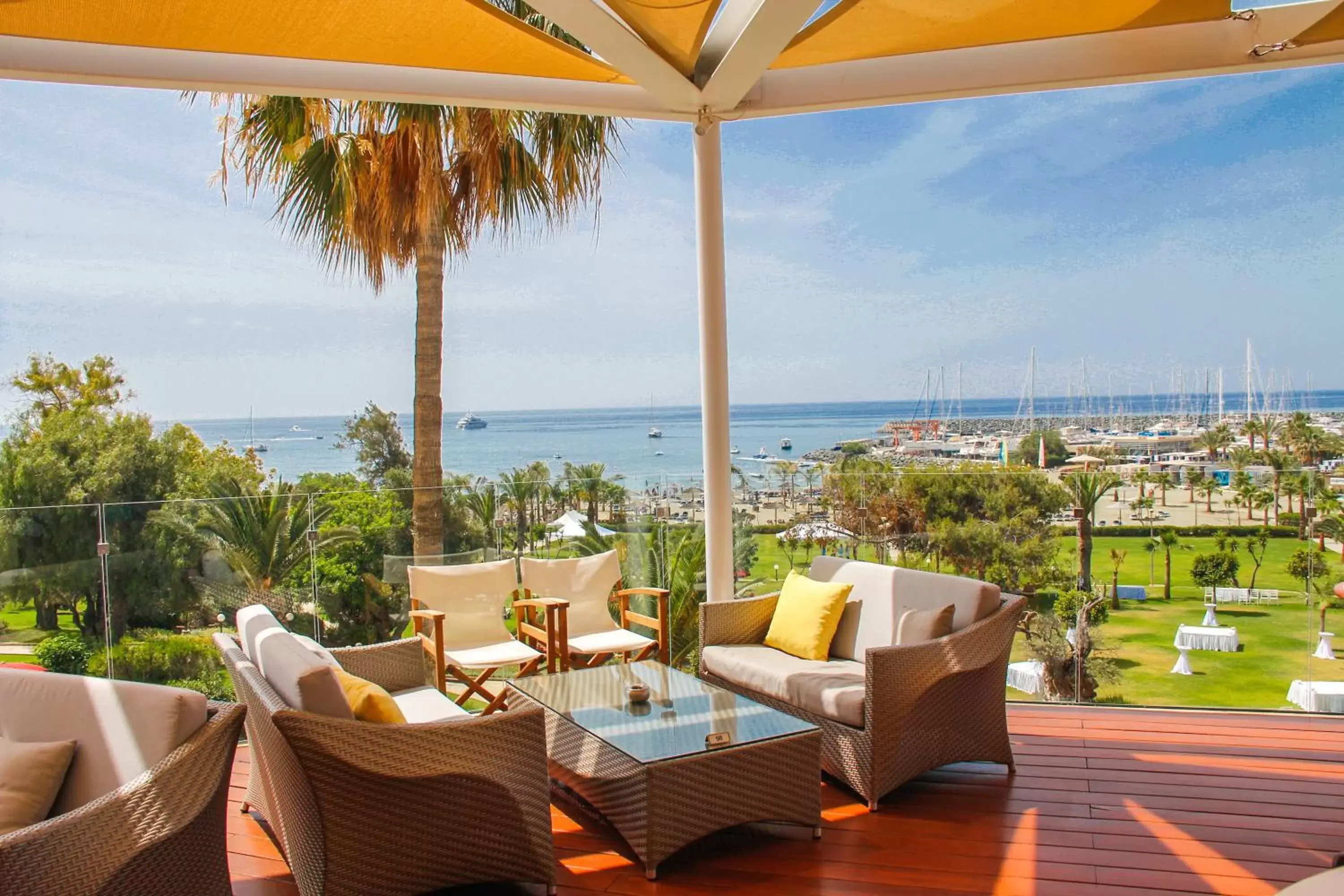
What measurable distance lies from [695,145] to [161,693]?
378 cm

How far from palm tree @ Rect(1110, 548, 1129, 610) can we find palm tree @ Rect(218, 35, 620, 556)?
13.9ft

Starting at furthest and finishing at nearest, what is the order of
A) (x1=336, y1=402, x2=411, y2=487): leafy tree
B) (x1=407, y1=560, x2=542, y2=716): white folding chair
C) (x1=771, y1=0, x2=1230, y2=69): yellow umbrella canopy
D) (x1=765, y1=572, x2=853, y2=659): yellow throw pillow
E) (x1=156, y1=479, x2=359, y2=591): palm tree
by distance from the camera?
(x1=336, y1=402, x2=411, y2=487): leafy tree → (x1=156, y1=479, x2=359, y2=591): palm tree → (x1=407, y1=560, x2=542, y2=716): white folding chair → (x1=765, y1=572, x2=853, y2=659): yellow throw pillow → (x1=771, y1=0, x2=1230, y2=69): yellow umbrella canopy

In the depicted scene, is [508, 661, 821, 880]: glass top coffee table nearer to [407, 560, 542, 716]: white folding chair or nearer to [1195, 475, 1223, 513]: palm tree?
[407, 560, 542, 716]: white folding chair

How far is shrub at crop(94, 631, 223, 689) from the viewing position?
4.75 m

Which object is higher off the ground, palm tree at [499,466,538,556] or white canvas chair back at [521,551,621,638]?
palm tree at [499,466,538,556]

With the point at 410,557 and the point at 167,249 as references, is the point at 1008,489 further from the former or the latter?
the point at 167,249

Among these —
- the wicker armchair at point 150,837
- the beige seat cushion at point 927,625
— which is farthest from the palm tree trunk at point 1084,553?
the wicker armchair at point 150,837

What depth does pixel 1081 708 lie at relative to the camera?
5000mm

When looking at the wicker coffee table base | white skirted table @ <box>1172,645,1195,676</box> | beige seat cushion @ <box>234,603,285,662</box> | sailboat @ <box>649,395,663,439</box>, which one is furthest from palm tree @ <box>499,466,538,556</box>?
sailboat @ <box>649,395,663,439</box>

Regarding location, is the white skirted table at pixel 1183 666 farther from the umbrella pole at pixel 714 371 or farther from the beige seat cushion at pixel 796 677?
the umbrella pole at pixel 714 371

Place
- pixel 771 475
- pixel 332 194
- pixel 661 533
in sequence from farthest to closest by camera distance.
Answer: pixel 332 194
pixel 771 475
pixel 661 533

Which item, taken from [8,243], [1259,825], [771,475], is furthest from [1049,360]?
[8,243]

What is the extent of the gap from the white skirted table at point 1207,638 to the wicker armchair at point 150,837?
5260 mm

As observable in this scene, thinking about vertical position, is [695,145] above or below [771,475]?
above
